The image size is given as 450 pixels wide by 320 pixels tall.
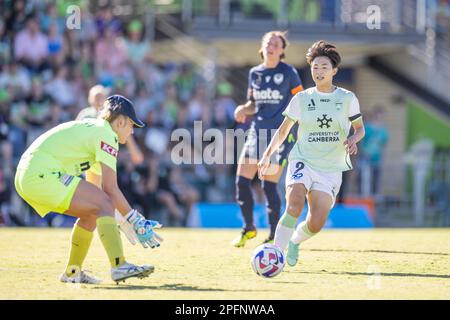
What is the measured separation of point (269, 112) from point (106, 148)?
4.68 m

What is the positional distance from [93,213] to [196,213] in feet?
37.7

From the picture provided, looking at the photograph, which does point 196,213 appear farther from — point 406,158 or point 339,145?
point 339,145

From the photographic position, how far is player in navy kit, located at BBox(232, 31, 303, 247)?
42.6 ft

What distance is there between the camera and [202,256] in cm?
1170

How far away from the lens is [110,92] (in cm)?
1952

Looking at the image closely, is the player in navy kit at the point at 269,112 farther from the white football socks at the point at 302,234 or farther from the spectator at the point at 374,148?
the spectator at the point at 374,148

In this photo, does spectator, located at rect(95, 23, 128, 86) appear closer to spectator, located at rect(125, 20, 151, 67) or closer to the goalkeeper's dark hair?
spectator, located at rect(125, 20, 151, 67)

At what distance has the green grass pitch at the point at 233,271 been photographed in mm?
8344

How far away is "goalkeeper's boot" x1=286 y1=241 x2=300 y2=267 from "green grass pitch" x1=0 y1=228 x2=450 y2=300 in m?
0.12

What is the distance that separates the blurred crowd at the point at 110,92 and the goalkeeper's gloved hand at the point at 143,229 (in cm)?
1085

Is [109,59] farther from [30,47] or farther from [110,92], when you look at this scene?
[110,92]

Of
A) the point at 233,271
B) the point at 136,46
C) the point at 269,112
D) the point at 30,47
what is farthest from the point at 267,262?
the point at 136,46
